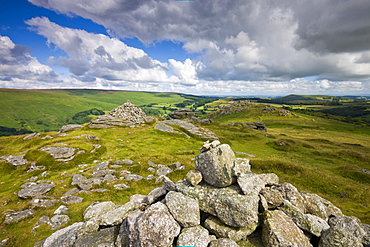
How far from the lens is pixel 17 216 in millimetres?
19875

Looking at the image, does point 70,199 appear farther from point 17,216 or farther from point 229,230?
point 229,230

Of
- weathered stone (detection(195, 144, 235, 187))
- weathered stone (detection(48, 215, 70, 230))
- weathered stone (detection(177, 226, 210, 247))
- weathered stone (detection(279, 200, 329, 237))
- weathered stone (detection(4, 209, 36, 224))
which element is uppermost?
weathered stone (detection(195, 144, 235, 187))

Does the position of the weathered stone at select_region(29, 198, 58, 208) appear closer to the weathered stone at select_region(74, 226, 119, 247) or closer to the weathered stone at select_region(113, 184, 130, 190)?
the weathered stone at select_region(113, 184, 130, 190)

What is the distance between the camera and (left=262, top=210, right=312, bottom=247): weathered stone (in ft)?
36.5

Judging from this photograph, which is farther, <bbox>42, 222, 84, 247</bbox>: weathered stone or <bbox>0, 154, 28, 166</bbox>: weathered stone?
<bbox>0, 154, 28, 166</bbox>: weathered stone

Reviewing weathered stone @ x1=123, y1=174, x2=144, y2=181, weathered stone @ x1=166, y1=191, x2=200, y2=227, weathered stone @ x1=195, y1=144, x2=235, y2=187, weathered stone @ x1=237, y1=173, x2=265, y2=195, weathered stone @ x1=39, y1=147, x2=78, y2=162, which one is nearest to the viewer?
weathered stone @ x1=166, y1=191, x2=200, y2=227

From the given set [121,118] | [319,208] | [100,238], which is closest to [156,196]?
[100,238]

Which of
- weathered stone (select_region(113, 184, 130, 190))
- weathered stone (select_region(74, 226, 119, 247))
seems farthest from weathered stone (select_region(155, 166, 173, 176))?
weathered stone (select_region(74, 226, 119, 247))

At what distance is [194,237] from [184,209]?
1979 mm

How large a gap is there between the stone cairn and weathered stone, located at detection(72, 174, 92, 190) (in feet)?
46.3

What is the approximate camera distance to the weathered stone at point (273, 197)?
544 inches

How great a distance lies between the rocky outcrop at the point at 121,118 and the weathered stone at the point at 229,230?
8456 centimetres

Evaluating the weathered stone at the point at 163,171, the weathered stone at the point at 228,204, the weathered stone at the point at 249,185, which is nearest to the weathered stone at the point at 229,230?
the weathered stone at the point at 228,204

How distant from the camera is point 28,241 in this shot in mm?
16094
